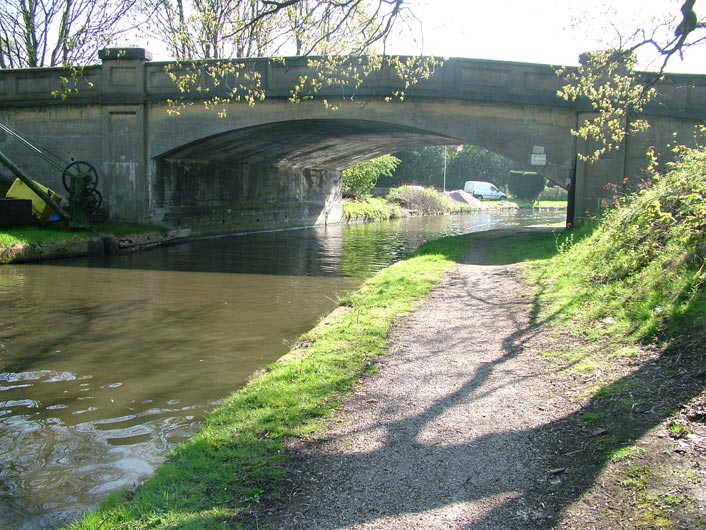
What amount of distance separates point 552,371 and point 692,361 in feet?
3.58

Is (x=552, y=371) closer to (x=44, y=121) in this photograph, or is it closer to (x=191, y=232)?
(x=191, y=232)

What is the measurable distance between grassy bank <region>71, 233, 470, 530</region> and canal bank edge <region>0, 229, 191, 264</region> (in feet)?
34.4

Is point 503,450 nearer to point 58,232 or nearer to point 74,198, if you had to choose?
point 58,232

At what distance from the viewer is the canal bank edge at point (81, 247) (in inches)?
594

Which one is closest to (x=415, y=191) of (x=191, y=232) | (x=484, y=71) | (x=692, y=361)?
(x=191, y=232)

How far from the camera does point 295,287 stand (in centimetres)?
1275

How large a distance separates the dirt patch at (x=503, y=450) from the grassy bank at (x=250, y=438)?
0.19 meters

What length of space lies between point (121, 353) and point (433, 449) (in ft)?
16.2

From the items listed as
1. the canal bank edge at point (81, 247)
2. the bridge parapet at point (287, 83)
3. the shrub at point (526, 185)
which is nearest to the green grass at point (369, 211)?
the canal bank edge at point (81, 247)

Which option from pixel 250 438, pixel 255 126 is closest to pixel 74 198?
pixel 255 126

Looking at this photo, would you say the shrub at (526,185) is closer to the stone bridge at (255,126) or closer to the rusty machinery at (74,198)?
the stone bridge at (255,126)

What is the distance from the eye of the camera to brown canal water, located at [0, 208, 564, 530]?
15.1ft

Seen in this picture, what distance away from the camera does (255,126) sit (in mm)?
19250

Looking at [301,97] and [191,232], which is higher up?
[301,97]
